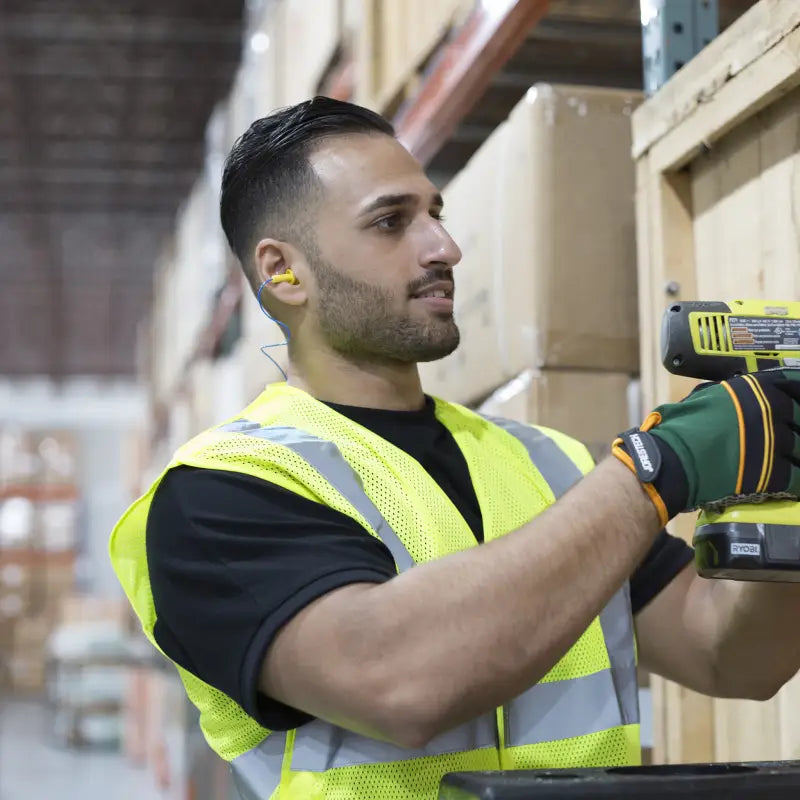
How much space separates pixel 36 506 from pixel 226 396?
29.6ft

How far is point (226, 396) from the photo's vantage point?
5.00 m

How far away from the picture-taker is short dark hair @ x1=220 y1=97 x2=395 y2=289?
1.97 m

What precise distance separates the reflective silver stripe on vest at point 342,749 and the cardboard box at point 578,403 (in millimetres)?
942

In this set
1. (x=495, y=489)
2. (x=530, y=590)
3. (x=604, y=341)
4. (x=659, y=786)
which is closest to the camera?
(x=659, y=786)

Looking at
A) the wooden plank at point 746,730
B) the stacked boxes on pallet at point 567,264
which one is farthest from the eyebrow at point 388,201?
the wooden plank at point 746,730

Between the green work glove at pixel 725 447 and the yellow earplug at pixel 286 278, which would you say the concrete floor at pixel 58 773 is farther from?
the green work glove at pixel 725 447

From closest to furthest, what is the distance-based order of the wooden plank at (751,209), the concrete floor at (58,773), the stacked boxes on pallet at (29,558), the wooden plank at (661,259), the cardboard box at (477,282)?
1. the wooden plank at (751,209)
2. the wooden plank at (661,259)
3. the cardboard box at (477,282)
4. the concrete floor at (58,773)
5. the stacked boxes on pallet at (29,558)

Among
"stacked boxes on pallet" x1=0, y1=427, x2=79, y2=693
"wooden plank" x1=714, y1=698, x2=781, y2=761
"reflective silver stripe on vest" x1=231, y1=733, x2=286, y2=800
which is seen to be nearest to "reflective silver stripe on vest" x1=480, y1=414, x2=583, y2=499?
"wooden plank" x1=714, y1=698, x2=781, y2=761

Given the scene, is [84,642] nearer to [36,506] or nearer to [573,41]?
[36,506]

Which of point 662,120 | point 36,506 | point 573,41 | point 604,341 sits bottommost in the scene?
point 36,506

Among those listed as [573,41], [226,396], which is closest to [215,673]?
[573,41]

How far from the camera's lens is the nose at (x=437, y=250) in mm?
1836

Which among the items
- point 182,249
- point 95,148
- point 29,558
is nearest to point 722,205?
point 182,249

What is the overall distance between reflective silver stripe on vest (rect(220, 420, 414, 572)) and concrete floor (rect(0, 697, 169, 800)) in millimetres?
6442
